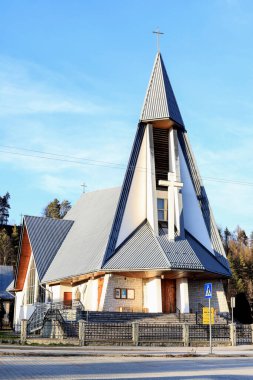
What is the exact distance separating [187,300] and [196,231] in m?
5.24

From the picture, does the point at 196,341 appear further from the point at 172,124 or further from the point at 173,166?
the point at 172,124

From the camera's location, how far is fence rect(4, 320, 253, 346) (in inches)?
911

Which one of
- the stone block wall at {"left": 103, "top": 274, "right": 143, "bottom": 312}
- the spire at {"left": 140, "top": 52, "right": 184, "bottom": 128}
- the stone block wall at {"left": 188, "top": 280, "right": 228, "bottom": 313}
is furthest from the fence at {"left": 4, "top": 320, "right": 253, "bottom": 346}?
the spire at {"left": 140, "top": 52, "right": 184, "bottom": 128}

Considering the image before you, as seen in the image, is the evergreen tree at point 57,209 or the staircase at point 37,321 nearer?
the staircase at point 37,321

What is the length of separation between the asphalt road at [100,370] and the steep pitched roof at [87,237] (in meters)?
16.6

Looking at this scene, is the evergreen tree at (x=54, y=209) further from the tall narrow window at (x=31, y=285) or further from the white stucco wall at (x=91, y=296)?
the white stucco wall at (x=91, y=296)

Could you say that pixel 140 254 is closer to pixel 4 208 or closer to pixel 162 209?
pixel 162 209

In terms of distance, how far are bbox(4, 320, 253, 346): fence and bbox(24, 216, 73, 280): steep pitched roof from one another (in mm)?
13292

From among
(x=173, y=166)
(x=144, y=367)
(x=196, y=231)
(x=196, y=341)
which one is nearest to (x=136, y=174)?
(x=173, y=166)

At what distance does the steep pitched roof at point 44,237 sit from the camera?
40219 millimetres

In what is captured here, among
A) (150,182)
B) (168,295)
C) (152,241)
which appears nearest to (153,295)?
(168,295)

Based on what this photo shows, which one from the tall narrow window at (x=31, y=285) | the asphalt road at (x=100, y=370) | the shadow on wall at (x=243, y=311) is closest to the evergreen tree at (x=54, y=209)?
the tall narrow window at (x=31, y=285)

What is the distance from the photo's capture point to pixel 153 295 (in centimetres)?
3225

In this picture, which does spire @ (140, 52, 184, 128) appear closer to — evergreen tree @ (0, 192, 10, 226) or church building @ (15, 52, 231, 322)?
church building @ (15, 52, 231, 322)
